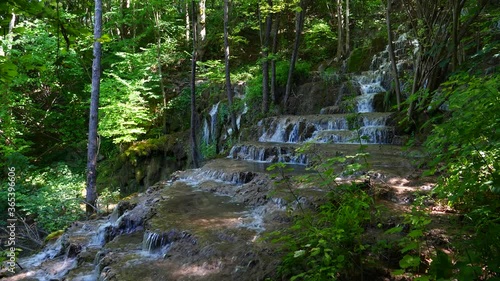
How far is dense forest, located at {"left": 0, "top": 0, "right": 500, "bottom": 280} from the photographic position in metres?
4.31

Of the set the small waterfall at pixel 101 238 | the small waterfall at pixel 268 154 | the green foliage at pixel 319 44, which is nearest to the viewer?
the small waterfall at pixel 101 238

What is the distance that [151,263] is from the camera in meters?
4.46

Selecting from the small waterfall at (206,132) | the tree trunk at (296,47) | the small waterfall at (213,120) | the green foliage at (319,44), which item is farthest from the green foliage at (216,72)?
the green foliage at (319,44)

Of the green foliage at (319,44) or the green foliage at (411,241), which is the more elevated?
the green foliage at (319,44)

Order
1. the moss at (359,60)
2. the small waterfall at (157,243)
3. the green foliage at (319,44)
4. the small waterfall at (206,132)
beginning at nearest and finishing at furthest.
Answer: the small waterfall at (157,243), the moss at (359,60), the small waterfall at (206,132), the green foliage at (319,44)

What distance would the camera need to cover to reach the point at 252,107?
14.3m

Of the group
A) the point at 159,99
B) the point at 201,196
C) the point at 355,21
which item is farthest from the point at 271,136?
the point at 355,21

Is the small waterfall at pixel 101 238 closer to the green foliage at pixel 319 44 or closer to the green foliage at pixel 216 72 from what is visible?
the green foliage at pixel 216 72

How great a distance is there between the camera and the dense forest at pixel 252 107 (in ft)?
14.1

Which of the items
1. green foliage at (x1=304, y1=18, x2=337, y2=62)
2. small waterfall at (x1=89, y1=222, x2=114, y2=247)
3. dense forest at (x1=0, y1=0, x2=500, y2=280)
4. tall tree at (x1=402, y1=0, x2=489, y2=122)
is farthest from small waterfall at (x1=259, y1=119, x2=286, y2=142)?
small waterfall at (x1=89, y1=222, x2=114, y2=247)

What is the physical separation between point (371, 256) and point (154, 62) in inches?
569

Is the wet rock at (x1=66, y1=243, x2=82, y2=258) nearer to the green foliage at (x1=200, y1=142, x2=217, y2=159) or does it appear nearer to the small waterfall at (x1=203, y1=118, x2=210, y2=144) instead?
the green foliage at (x1=200, y1=142, x2=217, y2=159)

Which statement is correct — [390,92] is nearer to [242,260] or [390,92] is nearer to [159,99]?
[242,260]

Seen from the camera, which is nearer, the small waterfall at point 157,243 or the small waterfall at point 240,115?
the small waterfall at point 157,243
